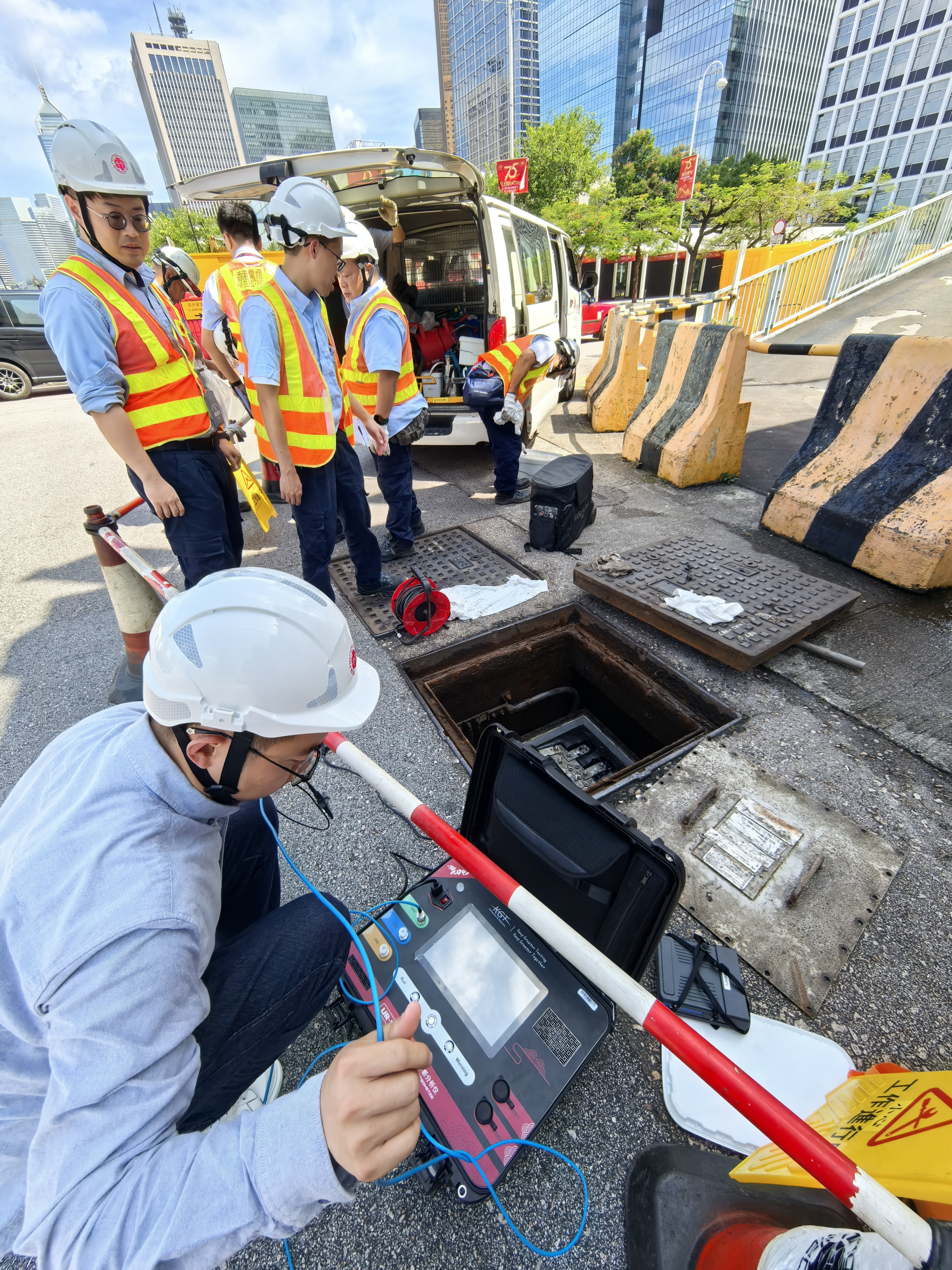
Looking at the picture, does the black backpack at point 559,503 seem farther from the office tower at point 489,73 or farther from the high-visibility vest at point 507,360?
the office tower at point 489,73

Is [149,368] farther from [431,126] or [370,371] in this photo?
[431,126]

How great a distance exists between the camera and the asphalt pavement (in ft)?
4.12

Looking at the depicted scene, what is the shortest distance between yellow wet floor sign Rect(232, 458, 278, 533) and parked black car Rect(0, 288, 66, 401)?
10206 millimetres

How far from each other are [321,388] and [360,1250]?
3.11 metres

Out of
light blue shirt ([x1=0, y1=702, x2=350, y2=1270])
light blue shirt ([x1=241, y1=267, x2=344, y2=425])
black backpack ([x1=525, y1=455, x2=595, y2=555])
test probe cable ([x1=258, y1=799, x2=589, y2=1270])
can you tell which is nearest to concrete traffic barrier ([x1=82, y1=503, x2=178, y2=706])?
light blue shirt ([x1=241, y1=267, x2=344, y2=425])

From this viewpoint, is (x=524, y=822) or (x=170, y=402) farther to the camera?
(x=170, y=402)

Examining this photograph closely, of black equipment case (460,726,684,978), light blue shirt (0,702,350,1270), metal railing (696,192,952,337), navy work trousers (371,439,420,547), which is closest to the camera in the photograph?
light blue shirt (0,702,350,1270)

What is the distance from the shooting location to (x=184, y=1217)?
29.8 inches

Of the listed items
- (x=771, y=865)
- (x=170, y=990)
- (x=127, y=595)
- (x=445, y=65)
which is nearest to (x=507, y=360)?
(x=127, y=595)

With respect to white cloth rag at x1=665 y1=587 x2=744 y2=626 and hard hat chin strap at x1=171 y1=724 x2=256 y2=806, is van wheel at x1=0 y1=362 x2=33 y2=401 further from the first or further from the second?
hard hat chin strap at x1=171 y1=724 x2=256 y2=806

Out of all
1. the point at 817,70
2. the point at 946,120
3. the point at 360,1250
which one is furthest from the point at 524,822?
the point at 817,70

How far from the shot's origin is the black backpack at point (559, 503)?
3938 mm

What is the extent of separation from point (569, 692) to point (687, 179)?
20881 millimetres

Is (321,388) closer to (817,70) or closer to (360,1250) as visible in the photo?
(360,1250)
